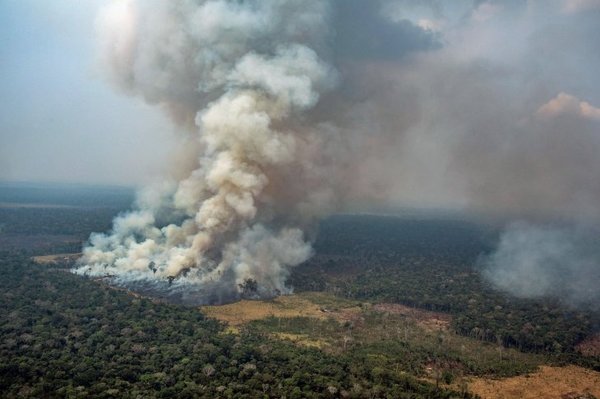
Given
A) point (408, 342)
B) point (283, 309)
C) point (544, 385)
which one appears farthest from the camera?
point (283, 309)

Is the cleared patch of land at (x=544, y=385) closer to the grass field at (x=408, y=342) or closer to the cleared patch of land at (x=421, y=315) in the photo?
the grass field at (x=408, y=342)

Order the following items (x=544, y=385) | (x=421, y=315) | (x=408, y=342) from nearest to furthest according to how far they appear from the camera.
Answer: (x=544, y=385), (x=408, y=342), (x=421, y=315)

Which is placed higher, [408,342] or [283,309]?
[408,342]

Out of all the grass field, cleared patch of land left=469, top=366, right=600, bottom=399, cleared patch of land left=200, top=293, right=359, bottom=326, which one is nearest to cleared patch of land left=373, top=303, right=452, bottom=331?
the grass field

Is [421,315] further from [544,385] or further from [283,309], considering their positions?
[544,385]

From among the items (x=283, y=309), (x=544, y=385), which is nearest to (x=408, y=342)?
(x=544, y=385)

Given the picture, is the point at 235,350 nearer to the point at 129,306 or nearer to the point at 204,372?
the point at 204,372
